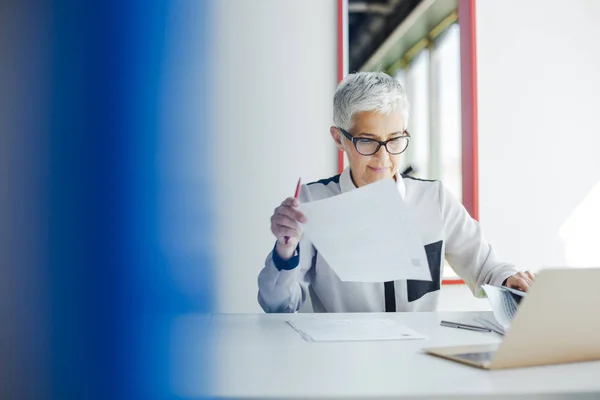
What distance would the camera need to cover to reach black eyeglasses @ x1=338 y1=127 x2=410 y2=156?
4.98ft

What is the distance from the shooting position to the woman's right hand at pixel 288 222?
114cm

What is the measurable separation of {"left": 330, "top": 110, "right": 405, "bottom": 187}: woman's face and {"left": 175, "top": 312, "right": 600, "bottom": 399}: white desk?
66 cm

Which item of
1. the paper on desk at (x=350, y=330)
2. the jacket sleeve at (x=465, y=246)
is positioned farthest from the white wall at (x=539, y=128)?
the paper on desk at (x=350, y=330)

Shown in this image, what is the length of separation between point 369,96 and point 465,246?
56 cm

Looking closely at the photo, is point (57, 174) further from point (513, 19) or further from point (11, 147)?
point (513, 19)

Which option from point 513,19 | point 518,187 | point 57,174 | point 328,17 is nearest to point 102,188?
point 57,174

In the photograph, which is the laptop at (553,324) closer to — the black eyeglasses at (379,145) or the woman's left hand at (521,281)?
the woman's left hand at (521,281)

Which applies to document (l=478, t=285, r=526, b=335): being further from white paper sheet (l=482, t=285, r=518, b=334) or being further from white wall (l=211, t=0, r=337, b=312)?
white wall (l=211, t=0, r=337, b=312)

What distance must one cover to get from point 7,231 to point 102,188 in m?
0.05

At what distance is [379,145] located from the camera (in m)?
1.52

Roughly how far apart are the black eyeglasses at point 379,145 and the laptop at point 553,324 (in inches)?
32.0

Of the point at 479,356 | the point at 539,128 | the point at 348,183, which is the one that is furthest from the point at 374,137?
the point at 539,128

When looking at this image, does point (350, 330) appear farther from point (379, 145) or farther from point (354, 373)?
point (379, 145)

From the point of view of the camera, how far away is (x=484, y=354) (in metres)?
0.83
